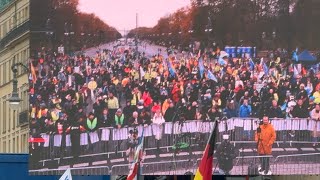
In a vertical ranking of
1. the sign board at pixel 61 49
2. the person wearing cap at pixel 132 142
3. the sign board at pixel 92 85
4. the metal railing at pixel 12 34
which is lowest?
the person wearing cap at pixel 132 142

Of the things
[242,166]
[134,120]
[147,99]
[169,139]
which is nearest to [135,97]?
[147,99]

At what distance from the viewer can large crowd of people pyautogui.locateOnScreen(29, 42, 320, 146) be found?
61.8 feet

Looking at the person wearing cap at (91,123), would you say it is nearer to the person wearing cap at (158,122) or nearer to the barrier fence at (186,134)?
the barrier fence at (186,134)

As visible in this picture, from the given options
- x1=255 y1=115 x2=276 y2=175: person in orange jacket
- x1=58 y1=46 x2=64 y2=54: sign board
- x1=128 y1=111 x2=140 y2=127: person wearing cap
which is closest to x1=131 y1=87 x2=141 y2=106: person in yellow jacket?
x1=128 y1=111 x2=140 y2=127: person wearing cap

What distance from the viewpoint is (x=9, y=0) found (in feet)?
146

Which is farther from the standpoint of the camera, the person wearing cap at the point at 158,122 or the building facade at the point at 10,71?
the building facade at the point at 10,71

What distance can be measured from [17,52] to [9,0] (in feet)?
30.3

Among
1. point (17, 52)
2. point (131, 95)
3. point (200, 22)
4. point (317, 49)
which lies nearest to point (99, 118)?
point (131, 95)

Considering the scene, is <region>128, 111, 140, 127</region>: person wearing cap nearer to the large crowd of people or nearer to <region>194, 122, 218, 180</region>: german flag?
the large crowd of people

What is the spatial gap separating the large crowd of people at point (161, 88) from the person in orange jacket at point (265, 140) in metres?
0.15

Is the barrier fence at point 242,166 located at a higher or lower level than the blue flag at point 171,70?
lower

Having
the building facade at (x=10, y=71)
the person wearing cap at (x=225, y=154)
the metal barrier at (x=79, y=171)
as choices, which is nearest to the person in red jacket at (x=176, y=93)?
the person wearing cap at (x=225, y=154)

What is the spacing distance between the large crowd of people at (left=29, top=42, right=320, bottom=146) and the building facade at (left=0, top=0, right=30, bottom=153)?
50.8 ft

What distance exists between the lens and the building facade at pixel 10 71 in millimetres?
37188
